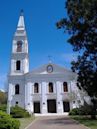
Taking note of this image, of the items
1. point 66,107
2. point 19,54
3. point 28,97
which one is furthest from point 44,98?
point 19,54

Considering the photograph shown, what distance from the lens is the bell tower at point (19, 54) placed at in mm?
56031

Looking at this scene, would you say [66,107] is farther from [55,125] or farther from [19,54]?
[55,125]

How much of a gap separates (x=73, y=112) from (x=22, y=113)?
9.92 meters

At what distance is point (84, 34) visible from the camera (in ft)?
75.9

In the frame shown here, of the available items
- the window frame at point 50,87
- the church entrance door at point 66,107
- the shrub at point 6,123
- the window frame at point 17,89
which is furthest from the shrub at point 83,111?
the shrub at point 6,123

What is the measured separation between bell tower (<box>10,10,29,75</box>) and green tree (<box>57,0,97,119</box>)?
3133cm

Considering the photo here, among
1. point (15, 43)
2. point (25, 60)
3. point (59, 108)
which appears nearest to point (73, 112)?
point (59, 108)

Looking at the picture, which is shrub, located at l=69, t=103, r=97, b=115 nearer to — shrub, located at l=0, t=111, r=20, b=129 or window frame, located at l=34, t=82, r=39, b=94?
window frame, located at l=34, t=82, r=39, b=94

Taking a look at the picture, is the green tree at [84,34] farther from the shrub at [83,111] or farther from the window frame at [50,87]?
the window frame at [50,87]

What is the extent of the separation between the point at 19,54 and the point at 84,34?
35.0 meters

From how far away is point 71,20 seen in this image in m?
23.7

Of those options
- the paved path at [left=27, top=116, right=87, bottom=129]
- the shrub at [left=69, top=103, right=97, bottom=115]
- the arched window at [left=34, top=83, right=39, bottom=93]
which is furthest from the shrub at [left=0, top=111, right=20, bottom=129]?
the arched window at [left=34, top=83, right=39, bottom=93]

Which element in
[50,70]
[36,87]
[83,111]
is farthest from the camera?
[50,70]

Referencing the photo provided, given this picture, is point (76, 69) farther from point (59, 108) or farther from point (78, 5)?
point (59, 108)
